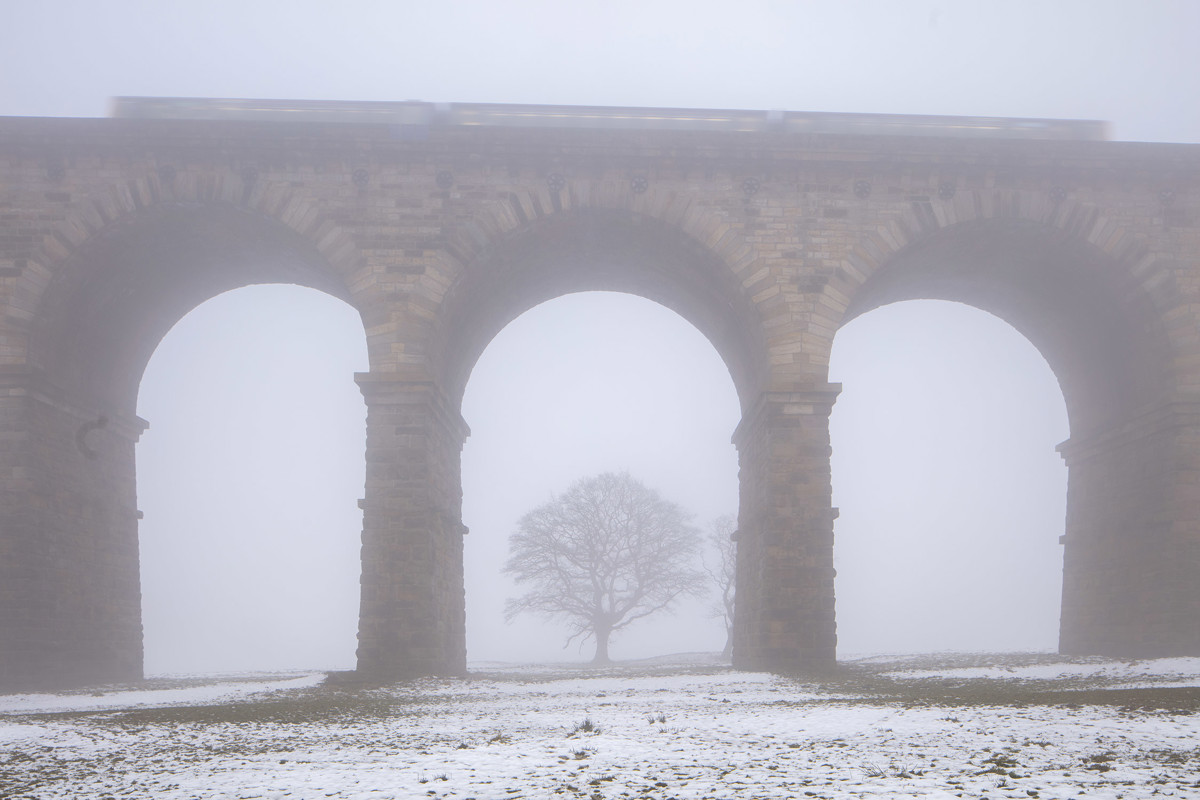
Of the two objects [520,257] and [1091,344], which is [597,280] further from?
[1091,344]

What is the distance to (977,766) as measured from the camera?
5.59 m

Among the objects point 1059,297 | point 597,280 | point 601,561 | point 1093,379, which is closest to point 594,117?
point 597,280

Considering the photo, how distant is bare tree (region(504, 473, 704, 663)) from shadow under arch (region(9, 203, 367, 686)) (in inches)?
781

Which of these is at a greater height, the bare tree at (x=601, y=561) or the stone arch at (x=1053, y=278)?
the stone arch at (x=1053, y=278)

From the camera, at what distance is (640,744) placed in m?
6.67

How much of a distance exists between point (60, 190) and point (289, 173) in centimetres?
372

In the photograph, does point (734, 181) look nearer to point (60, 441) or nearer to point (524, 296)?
point (524, 296)

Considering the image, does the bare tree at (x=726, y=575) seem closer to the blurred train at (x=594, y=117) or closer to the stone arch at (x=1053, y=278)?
the stone arch at (x=1053, y=278)

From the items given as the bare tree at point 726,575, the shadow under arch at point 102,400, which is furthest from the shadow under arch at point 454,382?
the bare tree at point 726,575

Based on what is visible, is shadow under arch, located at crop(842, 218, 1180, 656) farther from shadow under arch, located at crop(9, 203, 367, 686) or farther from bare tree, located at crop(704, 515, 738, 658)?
bare tree, located at crop(704, 515, 738, 658)

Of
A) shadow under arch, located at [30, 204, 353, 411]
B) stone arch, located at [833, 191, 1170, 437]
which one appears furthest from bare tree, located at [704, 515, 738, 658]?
shadow under arch, located at [30, 204, 353, 411]

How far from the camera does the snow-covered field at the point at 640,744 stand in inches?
207

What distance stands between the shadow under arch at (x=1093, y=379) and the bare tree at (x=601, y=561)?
62.6 ft

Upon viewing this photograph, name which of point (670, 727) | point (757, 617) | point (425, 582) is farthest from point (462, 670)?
point (670, 727)
